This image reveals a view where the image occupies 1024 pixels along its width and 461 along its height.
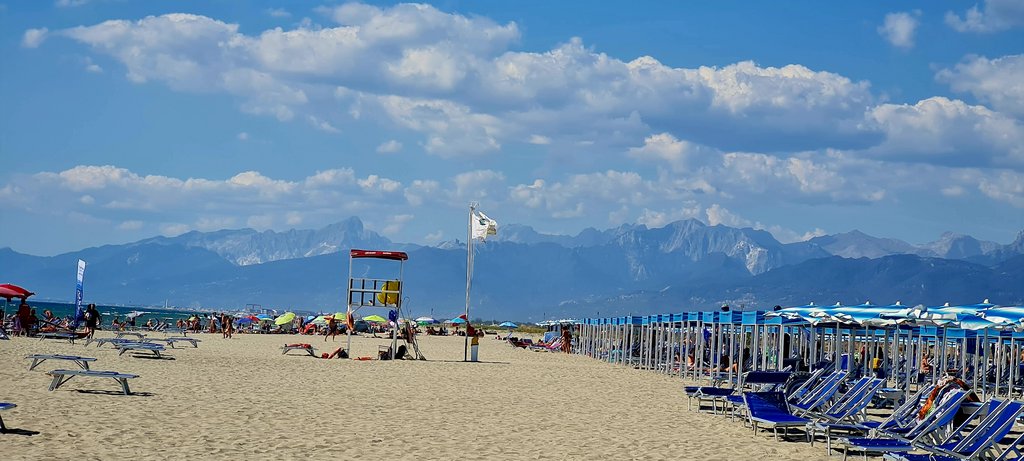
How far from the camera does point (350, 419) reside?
13711 millimetres

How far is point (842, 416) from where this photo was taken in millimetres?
13305

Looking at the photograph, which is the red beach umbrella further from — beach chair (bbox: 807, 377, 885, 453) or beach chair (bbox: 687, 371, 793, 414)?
beach chair (bbox: 807, 377, 885, 453)

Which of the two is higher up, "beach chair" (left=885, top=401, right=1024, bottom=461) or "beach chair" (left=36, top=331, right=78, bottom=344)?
"beach chair" (left=885, top=401, right=1024, bottom=461)

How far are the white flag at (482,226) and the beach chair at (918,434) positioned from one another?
20387mm

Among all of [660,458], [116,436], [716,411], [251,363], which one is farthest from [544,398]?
[251,363]

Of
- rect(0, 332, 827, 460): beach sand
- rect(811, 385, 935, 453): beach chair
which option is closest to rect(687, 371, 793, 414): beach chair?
rect(0, 332, 827, 460): beach sand

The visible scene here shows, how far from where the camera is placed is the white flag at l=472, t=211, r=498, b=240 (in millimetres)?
31594

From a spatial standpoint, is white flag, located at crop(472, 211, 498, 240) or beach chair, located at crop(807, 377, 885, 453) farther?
white flag, located at crop(472, 211, 498, 240)

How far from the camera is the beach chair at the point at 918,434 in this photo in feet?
34.6

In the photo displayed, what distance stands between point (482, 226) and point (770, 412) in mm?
18637

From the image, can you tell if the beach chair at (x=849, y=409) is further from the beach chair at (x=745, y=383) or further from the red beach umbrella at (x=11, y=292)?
the red beach umbrella at (x=11, y=292)

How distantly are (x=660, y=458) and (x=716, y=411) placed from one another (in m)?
5.35

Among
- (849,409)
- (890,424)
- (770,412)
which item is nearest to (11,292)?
(770,412)

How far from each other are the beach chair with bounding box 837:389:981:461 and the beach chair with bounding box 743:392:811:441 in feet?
4.05
